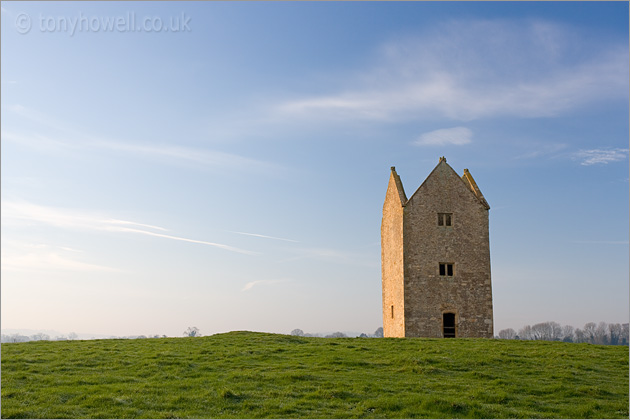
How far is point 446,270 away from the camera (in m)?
42.3

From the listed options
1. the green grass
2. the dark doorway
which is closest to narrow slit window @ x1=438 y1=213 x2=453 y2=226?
the dark doorway

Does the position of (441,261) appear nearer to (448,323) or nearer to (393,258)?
(393,258)

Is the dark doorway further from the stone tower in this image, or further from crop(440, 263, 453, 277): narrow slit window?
crop(440, 263, 453, 277): narrow slit window

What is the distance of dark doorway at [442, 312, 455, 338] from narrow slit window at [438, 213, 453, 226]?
6.75 m

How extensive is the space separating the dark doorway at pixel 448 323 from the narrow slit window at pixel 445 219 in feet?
22.2

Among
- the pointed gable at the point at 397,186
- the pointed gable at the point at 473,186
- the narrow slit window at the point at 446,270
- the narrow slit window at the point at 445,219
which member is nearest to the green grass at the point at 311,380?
the narrow slit window at the point at 446,270

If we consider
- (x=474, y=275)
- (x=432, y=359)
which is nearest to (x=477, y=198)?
(x=474, y=275)

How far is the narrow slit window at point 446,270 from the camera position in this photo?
139 feet

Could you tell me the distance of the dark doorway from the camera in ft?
136

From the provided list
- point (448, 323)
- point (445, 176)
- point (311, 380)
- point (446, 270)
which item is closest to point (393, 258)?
point (446, 270)

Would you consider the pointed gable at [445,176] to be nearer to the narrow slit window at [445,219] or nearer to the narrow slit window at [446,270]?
the narrow slit window at [445,219]

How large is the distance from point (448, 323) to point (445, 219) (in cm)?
780

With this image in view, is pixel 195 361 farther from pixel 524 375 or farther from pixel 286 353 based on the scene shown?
pixel 524 375

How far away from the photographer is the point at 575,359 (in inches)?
1142
